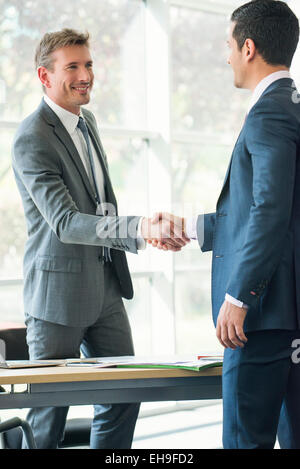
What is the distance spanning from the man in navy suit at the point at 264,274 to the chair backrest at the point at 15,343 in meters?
1.14

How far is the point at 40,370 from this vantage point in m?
2.03

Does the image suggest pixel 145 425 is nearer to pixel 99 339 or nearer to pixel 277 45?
pixel 99 339

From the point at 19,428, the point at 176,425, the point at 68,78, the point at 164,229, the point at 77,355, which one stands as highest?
the point at 68,78

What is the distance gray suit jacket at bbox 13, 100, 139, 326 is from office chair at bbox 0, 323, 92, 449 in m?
0.15

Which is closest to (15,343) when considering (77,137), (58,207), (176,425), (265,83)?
(58,207)

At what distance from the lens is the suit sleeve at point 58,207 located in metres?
2.51

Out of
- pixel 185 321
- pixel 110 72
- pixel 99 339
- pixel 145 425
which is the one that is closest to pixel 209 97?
pixel 110 72

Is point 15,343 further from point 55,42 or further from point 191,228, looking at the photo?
point 55,42

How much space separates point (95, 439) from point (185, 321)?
2.48 metres

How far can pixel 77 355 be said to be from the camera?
263 centimetres

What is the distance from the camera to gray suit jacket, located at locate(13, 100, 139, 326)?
8.30 ft

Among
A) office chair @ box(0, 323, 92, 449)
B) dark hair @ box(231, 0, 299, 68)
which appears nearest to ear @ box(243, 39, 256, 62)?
dark hair @ box(231, 0, 299, 68)

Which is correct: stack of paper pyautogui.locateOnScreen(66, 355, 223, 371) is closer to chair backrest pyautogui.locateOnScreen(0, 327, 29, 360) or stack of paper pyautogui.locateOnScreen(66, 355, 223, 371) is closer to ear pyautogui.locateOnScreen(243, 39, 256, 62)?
chair backrest pyautogui.locateOnScreen(0, 327, 29, 360)

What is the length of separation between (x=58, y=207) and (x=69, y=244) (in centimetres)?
16
